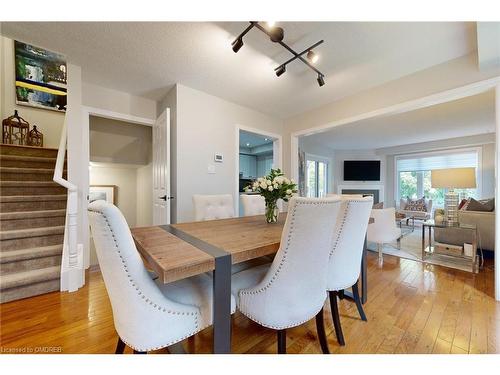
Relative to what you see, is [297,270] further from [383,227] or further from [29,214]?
[29,214]

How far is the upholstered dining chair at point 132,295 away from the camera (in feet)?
2.57

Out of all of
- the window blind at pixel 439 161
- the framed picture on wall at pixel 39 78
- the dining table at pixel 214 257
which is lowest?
the dining table at pixel 214 257

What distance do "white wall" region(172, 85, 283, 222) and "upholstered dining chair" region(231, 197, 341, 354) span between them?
6.49 ft

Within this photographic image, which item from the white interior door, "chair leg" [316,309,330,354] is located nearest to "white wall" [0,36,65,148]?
the white interior door

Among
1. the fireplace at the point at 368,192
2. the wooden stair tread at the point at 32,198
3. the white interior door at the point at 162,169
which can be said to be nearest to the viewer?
the wooden stair tread at the point at 32,198

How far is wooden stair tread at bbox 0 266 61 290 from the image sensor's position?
1800mm

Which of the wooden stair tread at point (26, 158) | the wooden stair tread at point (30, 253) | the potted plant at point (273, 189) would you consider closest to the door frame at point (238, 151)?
the potted plant at point (273, 189)

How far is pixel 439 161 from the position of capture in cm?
570

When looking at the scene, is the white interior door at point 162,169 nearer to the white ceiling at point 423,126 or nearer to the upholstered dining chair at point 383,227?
the white ceiling at point 423,126

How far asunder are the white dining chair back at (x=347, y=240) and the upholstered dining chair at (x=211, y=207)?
1.28 meters

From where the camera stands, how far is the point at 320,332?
48.6 inches

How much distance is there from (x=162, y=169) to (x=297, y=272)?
2.34 metres

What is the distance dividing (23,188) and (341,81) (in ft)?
13.8

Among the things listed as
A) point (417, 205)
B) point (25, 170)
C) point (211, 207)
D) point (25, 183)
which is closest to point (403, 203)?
point (417, 205)
